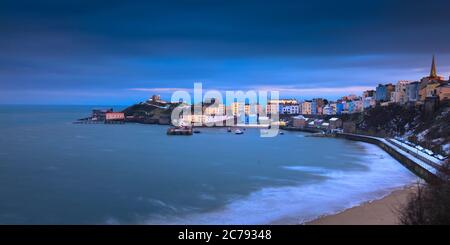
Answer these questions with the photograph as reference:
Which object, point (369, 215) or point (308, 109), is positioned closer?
point (369, 215)

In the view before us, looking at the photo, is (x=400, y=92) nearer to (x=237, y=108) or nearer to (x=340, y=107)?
(x=340, y=107)

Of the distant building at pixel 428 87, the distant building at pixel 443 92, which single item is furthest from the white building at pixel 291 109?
the distant building at pixel 443 92

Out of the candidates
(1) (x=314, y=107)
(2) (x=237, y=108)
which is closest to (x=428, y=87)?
(1) (x=314, y=107)

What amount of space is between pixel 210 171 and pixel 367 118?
72.4 feet

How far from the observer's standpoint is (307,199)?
8.07 metres

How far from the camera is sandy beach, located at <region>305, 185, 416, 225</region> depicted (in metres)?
6.08

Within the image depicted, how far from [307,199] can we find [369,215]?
5.59 ft

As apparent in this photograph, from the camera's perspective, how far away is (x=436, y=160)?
456 inches

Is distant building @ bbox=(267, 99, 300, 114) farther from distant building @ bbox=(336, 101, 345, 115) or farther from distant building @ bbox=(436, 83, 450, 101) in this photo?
distant building @ bbox=(436, 83, 450, 101)

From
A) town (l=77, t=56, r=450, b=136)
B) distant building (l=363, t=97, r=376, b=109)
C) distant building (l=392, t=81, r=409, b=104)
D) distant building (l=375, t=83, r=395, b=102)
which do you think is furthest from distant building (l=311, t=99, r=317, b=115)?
distant building (l=392, t=81, r=409, b=104)

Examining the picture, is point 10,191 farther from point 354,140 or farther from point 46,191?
point 354,140

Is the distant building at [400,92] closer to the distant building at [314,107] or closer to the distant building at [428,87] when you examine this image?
the distant building at [428,87]

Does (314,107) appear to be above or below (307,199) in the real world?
above

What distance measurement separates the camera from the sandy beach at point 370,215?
6.08 meters
